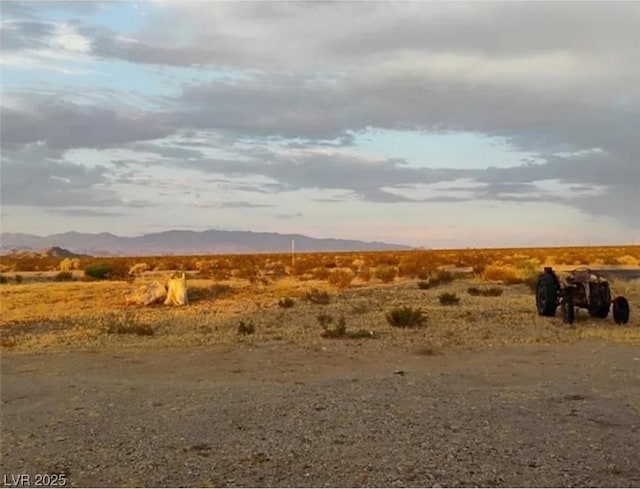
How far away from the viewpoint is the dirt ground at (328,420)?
671 centimetres

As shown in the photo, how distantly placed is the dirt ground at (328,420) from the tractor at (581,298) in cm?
508

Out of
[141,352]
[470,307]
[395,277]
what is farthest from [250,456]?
[395,277]

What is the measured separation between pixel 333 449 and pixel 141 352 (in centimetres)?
845

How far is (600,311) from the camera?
63.6 feet

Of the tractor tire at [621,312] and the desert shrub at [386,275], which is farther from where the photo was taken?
the desert shrub at [386,275]

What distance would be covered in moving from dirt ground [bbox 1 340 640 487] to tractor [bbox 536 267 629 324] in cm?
508

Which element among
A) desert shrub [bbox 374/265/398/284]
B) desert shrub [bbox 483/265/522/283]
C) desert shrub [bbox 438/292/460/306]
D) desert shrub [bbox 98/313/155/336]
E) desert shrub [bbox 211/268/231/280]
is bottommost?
desert shrub [bbox 98/313/155/336]

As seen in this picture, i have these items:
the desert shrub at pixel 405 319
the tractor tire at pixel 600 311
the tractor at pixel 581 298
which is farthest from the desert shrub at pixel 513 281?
Answer: the desert shrub at pixel 405 319

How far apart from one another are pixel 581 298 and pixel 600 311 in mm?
589

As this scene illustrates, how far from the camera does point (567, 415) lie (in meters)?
8.89

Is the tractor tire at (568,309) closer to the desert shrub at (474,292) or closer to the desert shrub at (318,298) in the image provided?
the desert shrub at (318,298)

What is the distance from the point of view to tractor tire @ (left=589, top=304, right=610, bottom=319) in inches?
755

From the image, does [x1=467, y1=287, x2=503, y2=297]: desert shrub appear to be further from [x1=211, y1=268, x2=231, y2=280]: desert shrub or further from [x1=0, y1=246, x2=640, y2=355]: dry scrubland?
[x1=211, y1=268, x2=231, y2=280]: desert shrub

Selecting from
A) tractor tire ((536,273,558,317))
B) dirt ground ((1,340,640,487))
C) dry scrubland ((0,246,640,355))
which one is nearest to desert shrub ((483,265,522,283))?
dry scrubland ((0,246,640,355))
